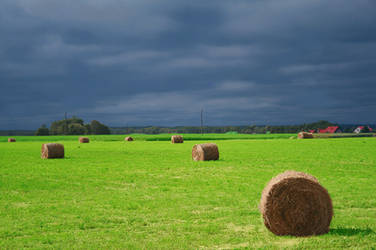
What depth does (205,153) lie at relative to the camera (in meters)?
28.4

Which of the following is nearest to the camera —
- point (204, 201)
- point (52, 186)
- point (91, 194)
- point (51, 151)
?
point (204, 201)

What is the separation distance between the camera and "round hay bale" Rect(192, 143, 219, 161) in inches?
1118

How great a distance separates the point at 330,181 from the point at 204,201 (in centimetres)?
720

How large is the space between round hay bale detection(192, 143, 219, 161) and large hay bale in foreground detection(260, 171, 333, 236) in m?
19.2

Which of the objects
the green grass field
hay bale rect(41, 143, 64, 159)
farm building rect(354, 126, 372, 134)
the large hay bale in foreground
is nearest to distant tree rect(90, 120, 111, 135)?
farm building rect(354, 126, 372, 134)

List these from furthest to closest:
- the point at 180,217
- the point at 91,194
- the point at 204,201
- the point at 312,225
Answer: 1. the point at 91,194
2. the point at 204,201
3. the point at 180,217
4. the point at 312,225

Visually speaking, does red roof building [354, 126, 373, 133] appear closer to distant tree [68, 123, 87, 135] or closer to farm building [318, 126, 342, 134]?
farm building [318, 126, 342, 134]

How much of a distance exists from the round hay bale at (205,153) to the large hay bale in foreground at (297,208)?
1917 cm

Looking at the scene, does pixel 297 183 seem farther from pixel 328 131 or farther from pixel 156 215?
pixel 328 131

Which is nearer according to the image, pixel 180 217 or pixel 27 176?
pixel 180 217

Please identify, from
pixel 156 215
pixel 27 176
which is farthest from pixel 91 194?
pixel 27 176

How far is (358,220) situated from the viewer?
1003cm

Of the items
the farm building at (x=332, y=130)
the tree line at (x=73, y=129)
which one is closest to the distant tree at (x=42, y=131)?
the tree line at (x=73, y=129)

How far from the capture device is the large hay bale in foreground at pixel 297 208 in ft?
29.5
